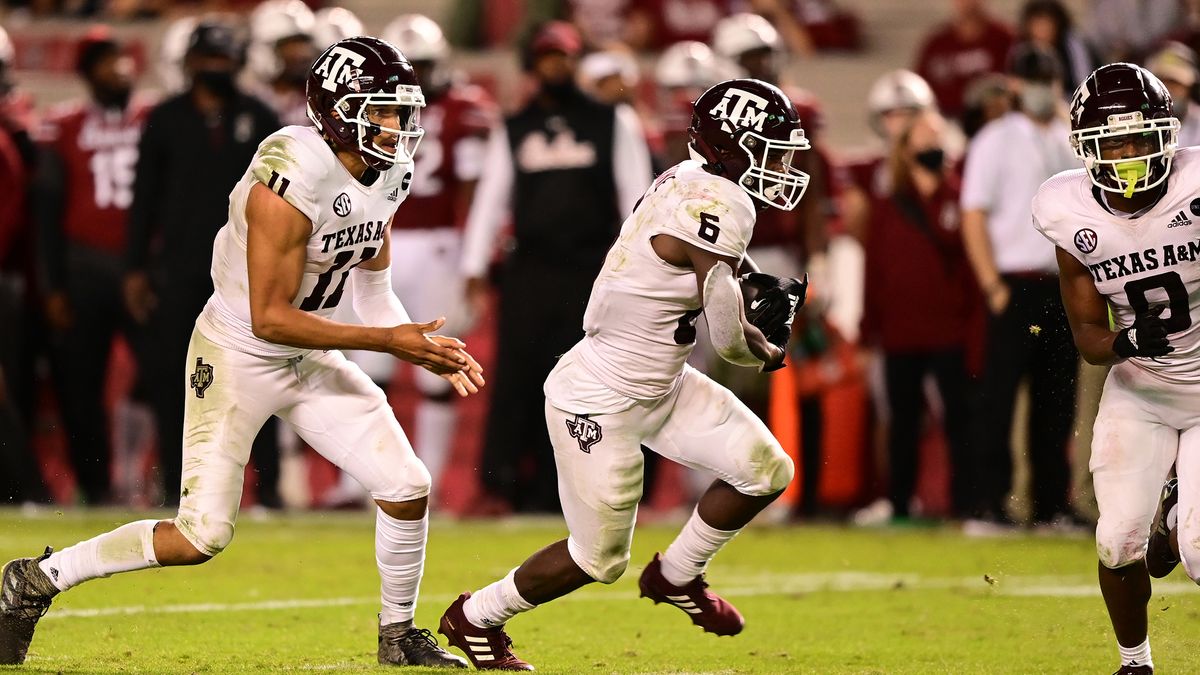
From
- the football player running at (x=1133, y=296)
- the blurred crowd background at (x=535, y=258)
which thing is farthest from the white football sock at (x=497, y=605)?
the blurred crowd background at (x=535, y=258)

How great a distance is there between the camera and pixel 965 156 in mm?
9344

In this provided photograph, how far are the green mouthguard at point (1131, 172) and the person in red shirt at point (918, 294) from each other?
4.02 meters

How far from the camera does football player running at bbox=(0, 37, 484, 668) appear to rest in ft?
16.6

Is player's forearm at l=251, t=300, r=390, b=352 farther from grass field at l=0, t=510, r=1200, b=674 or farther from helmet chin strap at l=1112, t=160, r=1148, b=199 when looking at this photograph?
helmet chin strap at l=1112, t=160, r=1148, b=199

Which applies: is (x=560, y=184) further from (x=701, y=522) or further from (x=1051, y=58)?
(x=701, y=522)

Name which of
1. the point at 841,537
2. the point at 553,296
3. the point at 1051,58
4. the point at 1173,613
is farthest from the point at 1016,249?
the point at 1173,613

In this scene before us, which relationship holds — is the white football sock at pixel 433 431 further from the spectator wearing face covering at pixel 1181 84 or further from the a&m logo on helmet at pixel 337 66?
the a&m logo on helmet at pixel 337 66

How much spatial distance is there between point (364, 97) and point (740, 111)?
99cm

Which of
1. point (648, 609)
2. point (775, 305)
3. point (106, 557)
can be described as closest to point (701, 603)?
point (775, 305)

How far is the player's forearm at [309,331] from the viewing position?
5.02 m

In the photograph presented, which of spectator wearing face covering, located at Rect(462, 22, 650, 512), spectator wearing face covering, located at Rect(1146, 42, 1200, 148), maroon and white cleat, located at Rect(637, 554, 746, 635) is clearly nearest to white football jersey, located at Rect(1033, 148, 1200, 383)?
maroon and white cleat, located at Rect(637, 554, 746, 635)

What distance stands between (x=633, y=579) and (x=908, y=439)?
6.65ft

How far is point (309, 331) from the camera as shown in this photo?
5.03 metres

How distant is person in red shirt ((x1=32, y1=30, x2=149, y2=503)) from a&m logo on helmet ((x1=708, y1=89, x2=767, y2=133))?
4787mm
